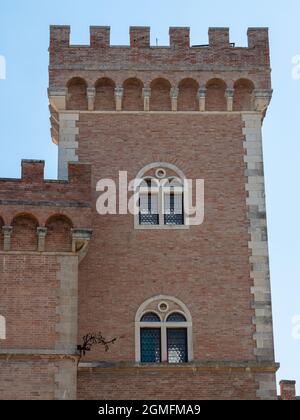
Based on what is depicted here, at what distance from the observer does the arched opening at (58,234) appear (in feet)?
94.0

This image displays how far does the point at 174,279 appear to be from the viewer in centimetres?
3120

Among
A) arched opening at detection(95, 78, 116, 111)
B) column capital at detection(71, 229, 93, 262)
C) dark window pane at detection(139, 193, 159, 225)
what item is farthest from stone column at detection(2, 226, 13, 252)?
arched opening at detection(95, 78, 116, 111)

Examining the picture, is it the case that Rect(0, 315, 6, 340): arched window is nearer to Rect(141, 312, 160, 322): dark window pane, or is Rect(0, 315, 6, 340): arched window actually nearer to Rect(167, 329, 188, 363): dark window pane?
Rect(141, 312, 160, 322): dark window pane

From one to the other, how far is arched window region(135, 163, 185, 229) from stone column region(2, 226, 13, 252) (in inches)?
184

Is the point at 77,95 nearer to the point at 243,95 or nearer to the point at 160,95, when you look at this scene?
the point at 160,95

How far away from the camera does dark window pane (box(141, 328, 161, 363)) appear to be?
30453 mm

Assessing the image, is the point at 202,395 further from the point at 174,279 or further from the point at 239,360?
the point at 174,279

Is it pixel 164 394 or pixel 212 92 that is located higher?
pixel 212 92

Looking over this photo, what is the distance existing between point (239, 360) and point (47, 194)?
6750mm

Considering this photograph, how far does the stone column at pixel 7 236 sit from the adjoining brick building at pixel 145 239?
0.10 ft

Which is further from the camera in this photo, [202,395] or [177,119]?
[177,119]

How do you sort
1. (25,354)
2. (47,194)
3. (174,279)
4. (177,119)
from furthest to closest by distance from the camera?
(177,119) < (174,279) < (47,194) < (25,354)
